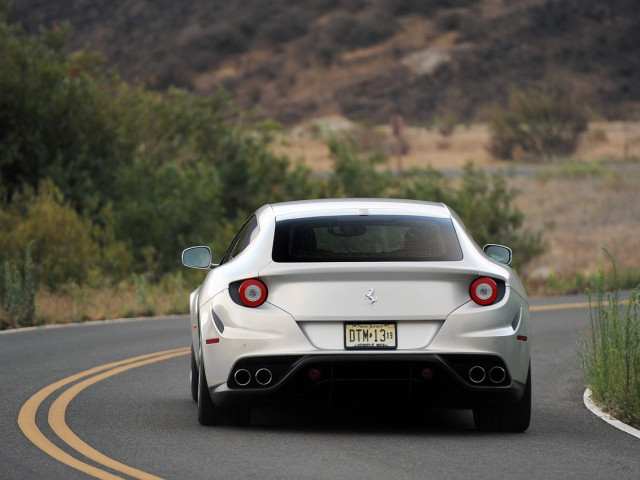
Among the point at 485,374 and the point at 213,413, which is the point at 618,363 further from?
the point at 213,413

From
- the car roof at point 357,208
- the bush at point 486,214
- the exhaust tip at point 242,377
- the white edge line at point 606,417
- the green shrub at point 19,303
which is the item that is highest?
the car roof at point 357,208

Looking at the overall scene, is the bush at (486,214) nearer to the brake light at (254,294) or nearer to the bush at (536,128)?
the brake light at (254,294)

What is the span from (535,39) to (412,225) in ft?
260

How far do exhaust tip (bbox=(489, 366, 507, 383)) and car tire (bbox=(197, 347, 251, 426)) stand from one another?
5.84ft

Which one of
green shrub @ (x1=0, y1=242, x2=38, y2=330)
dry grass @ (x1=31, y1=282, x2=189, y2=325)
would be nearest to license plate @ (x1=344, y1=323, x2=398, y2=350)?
green shrub @ (x1=0, y1=242, x2=38, y2=330)

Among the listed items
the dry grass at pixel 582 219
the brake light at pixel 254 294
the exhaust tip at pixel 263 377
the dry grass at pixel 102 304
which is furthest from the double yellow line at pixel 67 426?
the dry grass at pixel 582 219

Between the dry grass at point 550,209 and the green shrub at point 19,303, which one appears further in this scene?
the dry grass at point 550,209

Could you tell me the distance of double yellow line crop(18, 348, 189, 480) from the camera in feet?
24.0

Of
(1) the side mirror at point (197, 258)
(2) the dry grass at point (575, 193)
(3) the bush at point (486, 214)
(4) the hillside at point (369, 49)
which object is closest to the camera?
(1) the side mirror at point (197, 258)

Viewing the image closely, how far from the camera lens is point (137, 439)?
8398 millimetres

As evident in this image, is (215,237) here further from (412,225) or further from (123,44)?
(123,44)

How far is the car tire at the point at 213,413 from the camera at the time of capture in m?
8.77

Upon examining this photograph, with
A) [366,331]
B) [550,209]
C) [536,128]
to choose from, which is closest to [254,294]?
[366,331]

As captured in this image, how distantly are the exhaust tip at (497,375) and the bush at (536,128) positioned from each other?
51921 millimetres
